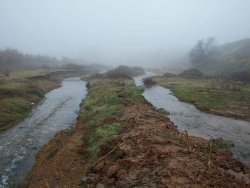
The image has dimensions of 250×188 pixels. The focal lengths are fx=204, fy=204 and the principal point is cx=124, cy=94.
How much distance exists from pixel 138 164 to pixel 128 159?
64 cm

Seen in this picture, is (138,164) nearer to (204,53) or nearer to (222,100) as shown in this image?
(222,100)

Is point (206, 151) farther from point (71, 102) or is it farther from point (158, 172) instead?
point (71, 102)

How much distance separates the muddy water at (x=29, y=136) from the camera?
35.8ft

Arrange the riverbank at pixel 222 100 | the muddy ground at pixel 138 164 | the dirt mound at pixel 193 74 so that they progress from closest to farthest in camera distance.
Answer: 1. the muddy ground at pixel 138 164
2. the riverbank at pixel 222 100
3. the dirt mound at pixel 193 74

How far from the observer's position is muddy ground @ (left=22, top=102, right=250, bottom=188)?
755cm

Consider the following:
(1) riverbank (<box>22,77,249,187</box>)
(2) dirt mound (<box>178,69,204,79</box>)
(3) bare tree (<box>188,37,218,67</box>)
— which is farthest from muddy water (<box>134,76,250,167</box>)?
(3) bare tree (<box>188,37,218,67</box>)

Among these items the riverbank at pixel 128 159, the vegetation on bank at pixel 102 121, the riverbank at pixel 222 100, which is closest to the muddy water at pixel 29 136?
the riverbank at pixel 128 159

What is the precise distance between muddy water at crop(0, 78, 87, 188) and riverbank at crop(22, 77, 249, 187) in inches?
32.2

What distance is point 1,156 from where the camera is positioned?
12.1 metres

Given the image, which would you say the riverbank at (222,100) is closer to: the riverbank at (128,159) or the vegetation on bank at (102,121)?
the vegetation on bank at (102,121)

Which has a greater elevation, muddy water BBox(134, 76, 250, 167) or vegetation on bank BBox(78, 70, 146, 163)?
vegetation on bank BBox(78, 70, 146, 163)

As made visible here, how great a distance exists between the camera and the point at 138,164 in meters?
8.73

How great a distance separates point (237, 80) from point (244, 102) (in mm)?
16209

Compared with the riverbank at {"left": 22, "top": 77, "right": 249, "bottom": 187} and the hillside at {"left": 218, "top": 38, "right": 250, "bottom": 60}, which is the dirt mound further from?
the riverbank at {"left": 22, "top": 77, "right": 249, "bottom": 187}
